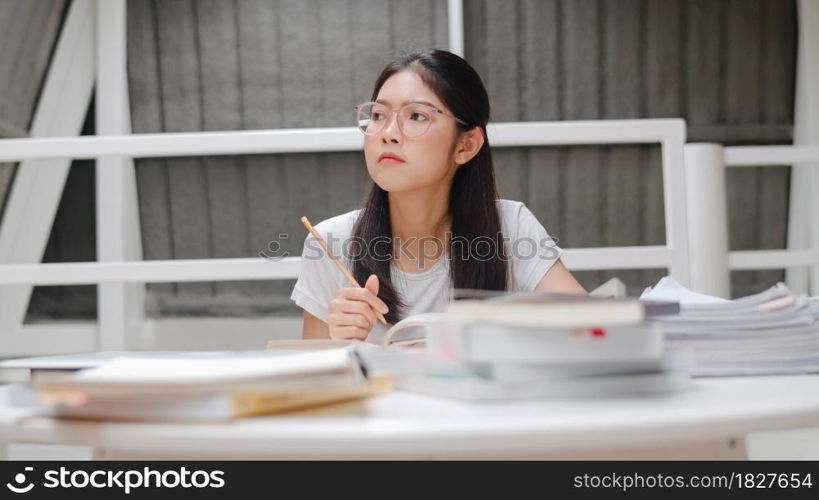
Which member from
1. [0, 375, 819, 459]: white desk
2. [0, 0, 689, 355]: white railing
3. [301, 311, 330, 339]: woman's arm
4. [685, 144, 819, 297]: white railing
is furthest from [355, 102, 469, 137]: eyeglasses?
[0, 375, 819, 459]: white desk

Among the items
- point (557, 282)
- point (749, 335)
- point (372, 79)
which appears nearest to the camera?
point (749, 335)

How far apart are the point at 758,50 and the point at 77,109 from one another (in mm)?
2410

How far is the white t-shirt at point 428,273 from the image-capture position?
1.49 meters

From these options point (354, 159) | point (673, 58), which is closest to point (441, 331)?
point (354, 159)

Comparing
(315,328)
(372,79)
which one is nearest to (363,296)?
(315,328)

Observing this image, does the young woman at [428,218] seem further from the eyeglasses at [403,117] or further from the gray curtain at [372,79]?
the gray curtain at [372,79]

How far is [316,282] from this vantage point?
153 cm

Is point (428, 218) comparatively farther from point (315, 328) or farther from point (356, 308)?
point (356, 308)

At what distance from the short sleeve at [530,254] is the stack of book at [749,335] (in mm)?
783

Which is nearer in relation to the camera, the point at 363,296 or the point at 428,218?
the point at 363,296

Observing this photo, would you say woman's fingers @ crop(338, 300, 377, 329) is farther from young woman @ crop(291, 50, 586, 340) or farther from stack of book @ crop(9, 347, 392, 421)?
stack of book @ crop(9, 347, 392, 421)

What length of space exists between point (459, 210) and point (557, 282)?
9.3 inches

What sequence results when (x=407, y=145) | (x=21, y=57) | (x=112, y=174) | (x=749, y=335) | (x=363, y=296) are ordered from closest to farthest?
(x=749, y=335)
(x=363, y=296)
(x=407, y=145)
(x=21, y=57)
(x=112, y=174)

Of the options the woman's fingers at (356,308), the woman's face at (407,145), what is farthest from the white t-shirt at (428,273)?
the woman's fingers at (356,308)
